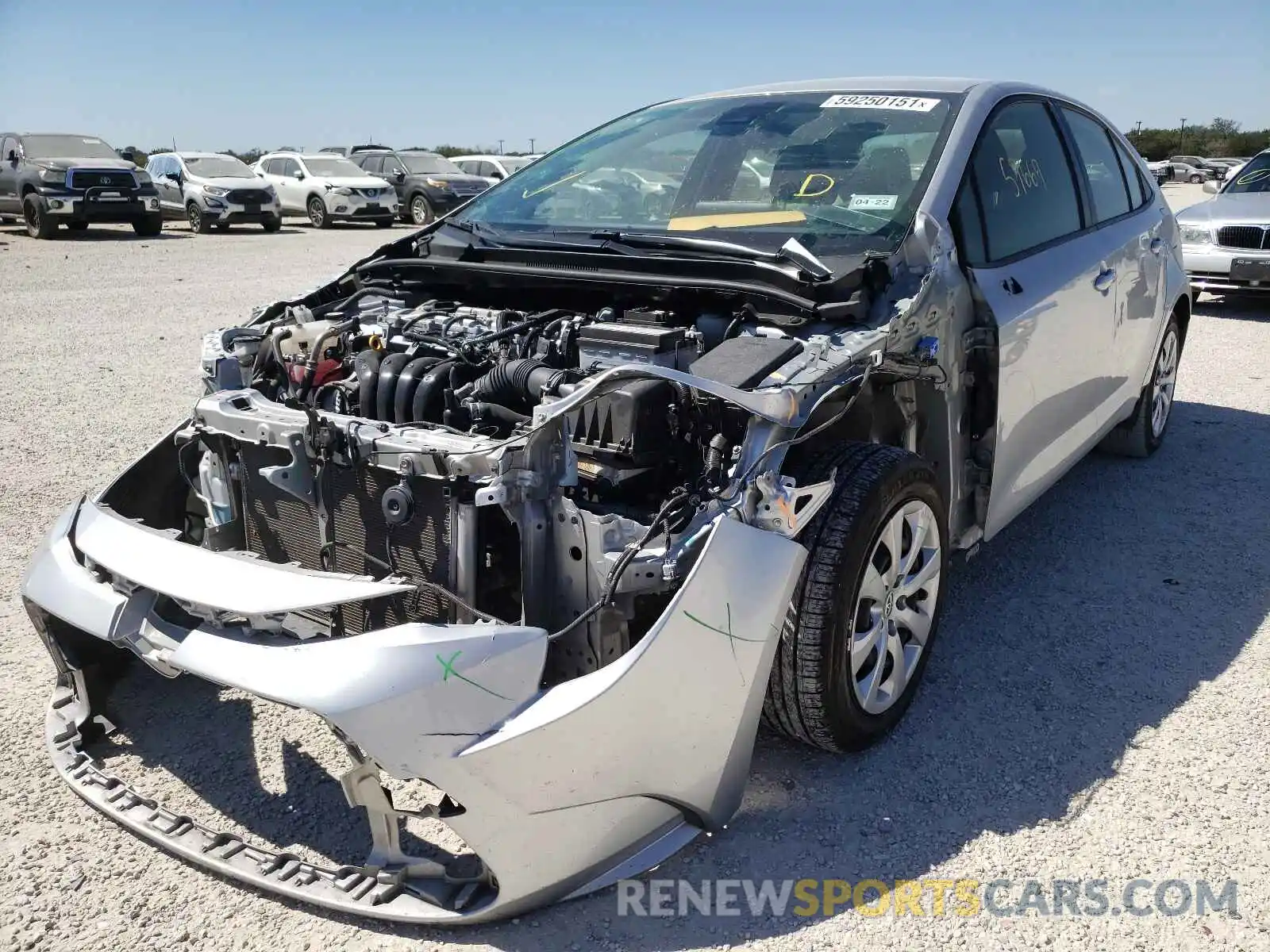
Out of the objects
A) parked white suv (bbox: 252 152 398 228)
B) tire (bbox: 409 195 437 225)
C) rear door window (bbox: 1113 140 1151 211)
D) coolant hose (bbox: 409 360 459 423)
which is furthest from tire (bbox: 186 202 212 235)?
coolant hose (bbox: 409 360 459 423)

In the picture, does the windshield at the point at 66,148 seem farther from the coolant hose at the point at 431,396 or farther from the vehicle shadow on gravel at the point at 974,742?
the coolant hose at the point at 431,396

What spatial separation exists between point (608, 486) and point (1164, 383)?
4.03 meters

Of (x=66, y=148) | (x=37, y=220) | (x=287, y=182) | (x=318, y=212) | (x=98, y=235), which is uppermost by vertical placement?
(x=66, y=148)

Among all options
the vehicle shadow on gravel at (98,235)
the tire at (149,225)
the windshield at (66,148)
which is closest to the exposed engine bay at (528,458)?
the tire at (149,225)

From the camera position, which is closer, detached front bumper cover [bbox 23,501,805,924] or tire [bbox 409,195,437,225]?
detached front bumper cover [bbox 23,501,805,924]

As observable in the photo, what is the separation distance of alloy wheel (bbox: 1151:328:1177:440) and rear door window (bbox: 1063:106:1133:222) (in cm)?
97

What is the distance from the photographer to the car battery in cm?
278

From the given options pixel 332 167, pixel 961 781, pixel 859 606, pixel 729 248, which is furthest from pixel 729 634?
pixel 332 167

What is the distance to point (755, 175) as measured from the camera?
3.59m

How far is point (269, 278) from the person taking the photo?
13.1m

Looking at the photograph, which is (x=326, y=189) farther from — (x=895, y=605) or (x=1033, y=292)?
(x=895, y=605)

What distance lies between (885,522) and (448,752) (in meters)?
1.32

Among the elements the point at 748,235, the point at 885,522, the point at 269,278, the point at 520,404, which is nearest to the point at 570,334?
the point at 520,404

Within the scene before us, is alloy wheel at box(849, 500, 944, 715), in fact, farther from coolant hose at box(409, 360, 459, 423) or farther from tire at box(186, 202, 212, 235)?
tire at box(186, 202, 212, 235)
